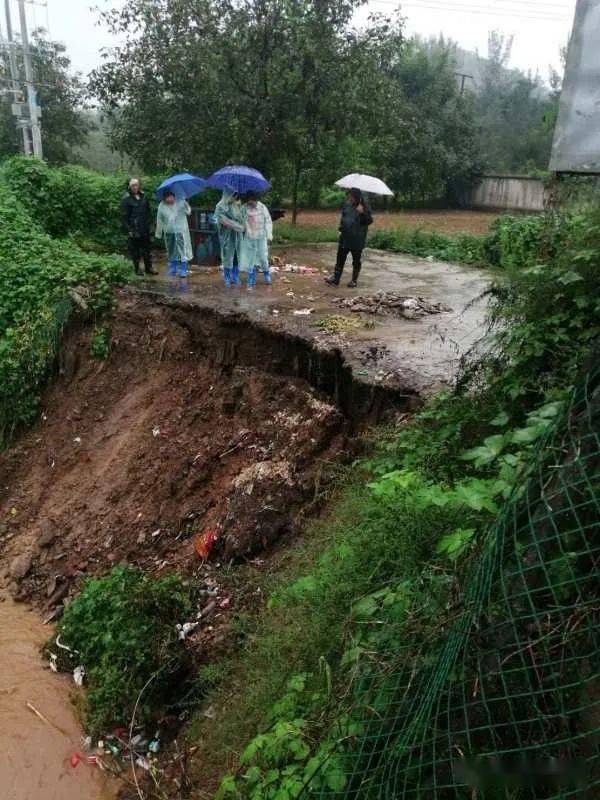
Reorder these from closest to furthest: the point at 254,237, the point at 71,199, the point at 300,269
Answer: the point at 254,237 < the point at 300,269 < the point at 71,199

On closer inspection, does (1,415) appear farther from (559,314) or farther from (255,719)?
(559,314)

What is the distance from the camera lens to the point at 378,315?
789 centimetres

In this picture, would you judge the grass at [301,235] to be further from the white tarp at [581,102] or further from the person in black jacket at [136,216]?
the white tarp at [581,102]

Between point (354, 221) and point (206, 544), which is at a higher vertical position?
point (354, 221)

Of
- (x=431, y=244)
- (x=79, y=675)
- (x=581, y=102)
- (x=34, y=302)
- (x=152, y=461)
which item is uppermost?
(x=581, y=102)

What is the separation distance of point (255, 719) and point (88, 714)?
6.13 feet

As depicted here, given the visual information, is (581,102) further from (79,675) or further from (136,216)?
(136,216)

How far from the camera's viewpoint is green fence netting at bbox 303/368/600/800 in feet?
5.58

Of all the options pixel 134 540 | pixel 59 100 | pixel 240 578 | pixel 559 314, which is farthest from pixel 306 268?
pixel 59 100

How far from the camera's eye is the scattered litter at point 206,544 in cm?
551

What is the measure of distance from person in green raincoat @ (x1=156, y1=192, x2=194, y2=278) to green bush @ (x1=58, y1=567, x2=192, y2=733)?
570 cm

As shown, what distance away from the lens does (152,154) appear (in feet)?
43.0

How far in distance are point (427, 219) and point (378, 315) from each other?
57.6 ft

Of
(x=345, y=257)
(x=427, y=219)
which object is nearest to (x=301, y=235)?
(x=345, y=257)
